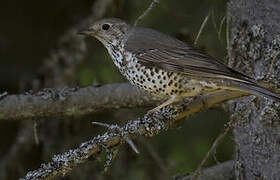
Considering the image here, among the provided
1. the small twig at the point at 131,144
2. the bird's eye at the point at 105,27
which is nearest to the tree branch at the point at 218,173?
the small twig at the point at 131,144

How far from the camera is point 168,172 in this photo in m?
5.05

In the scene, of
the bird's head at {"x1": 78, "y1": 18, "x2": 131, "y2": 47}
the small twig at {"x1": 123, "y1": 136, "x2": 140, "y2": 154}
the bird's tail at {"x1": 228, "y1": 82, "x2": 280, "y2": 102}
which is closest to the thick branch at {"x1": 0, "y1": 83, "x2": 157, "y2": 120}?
the bird's head at {"x1": 78, "y1": 18, "x2": 131, "y2": 47}

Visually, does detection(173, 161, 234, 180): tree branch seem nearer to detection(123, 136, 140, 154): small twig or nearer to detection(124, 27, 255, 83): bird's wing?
detection(124, 27, 255, 83): bird's wing

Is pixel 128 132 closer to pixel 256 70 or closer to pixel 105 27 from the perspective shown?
pixel 256 70

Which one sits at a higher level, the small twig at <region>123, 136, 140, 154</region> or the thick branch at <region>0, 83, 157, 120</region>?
the small twig at <region>123, 136, 140, 154</region>

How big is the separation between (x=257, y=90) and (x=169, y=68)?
0.88 m

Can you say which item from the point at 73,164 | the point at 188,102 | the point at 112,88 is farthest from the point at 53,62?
the point at 73,164

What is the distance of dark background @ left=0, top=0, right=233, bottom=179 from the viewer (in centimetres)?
526

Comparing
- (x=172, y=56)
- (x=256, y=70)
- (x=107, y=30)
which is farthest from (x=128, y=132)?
(x=107, y=30)

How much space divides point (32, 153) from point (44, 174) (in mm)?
2967

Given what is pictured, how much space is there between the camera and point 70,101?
4.43 meters

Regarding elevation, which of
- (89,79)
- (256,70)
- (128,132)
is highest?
(256,70)

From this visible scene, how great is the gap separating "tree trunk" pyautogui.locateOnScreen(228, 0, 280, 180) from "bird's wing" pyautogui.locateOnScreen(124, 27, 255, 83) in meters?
0.27

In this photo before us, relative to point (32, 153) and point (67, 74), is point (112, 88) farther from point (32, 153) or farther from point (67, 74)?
point (32, 153)
